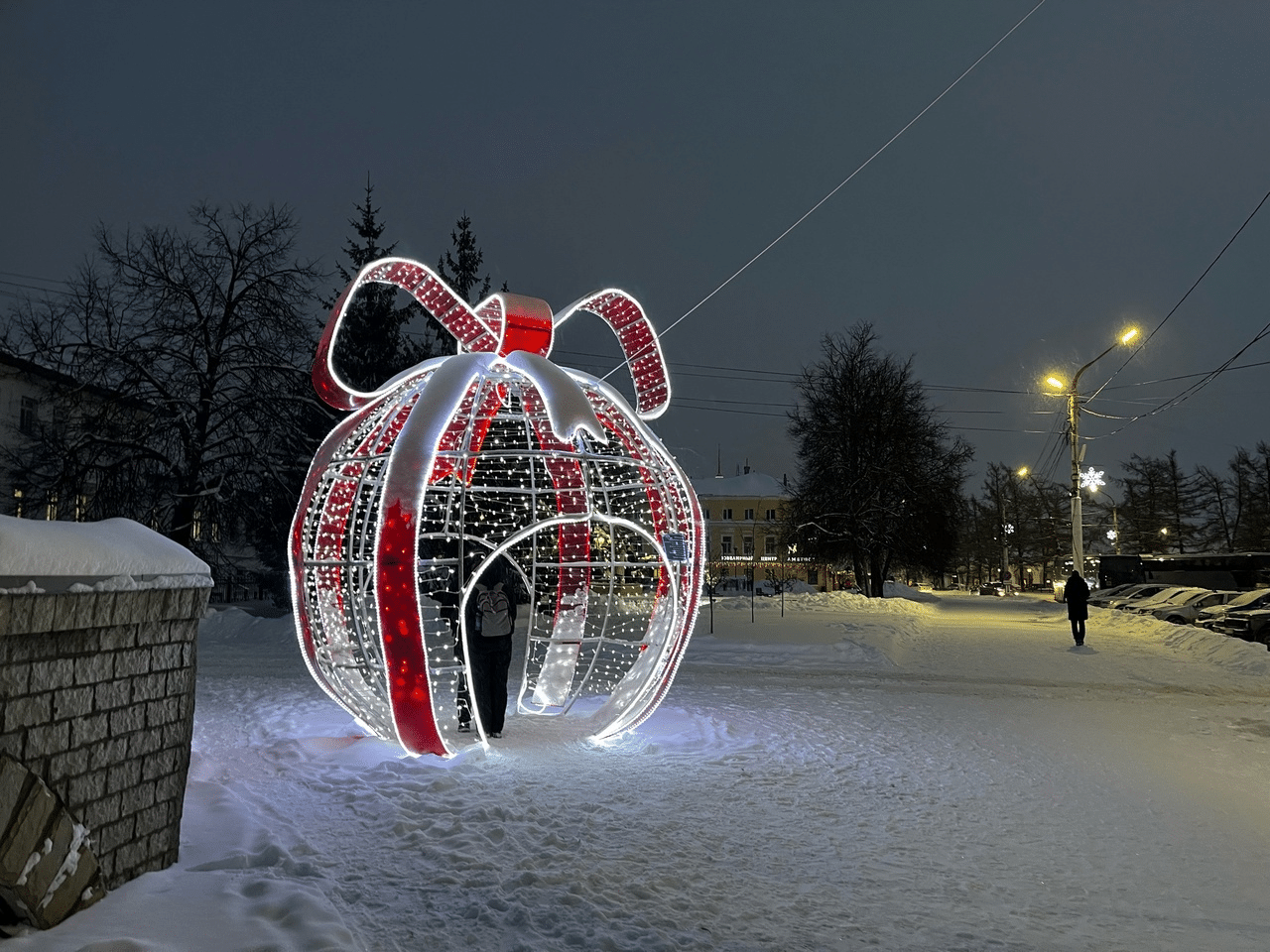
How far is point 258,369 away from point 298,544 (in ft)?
39.6

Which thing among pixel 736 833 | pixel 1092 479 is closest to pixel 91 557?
pixel 736 833

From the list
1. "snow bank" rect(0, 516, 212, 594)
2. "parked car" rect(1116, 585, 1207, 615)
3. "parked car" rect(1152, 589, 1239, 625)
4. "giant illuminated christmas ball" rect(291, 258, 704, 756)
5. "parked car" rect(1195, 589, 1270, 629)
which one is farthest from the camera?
"parked car" rect(1116, 585, 1207, 615)

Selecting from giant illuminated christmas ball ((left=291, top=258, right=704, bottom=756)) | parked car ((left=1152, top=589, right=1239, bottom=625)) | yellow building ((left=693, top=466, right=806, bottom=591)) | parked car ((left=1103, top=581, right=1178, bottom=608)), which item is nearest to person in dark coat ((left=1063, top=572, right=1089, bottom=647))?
parked car ((left=1152, top=589, right=1239, bottom=625))

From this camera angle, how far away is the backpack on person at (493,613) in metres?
8.66

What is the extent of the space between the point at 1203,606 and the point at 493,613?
2252cm

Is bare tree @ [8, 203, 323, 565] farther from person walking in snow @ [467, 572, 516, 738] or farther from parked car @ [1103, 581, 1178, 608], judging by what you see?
parked car @ [1103, 581, 1178, 608]

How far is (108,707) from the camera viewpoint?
4.36 meters

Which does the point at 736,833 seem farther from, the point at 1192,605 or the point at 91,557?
the point at 1192,605

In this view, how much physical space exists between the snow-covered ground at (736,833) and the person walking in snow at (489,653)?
0.34 m

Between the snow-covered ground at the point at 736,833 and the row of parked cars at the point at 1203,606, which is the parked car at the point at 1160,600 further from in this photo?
the snow-covered ground at the point at 736,833

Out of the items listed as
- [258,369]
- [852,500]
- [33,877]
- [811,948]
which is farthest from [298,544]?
[852,500]

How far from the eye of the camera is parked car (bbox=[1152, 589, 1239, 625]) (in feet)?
79.8

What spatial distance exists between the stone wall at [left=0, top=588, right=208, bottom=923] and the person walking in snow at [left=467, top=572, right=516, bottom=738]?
3.63m

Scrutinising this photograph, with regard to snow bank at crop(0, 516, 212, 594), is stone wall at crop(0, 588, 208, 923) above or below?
below
